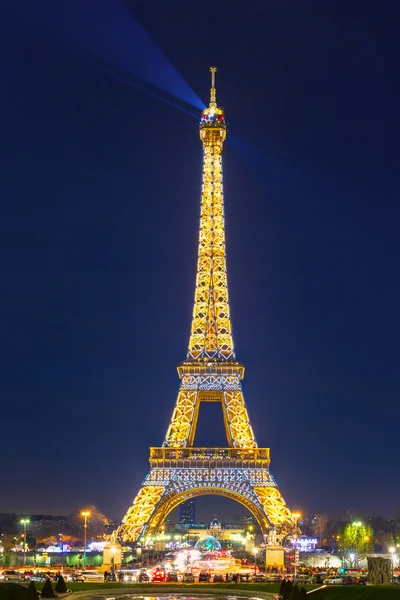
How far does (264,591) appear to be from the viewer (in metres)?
62.6

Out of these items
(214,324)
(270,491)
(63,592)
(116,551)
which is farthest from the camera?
(214,324)

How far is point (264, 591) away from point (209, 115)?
270ft

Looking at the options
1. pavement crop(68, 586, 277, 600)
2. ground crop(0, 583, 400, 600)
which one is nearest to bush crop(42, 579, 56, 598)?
ground crop(0, 583, 400, 600)

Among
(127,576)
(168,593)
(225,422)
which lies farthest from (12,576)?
(225,422)

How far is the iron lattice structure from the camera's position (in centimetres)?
10900

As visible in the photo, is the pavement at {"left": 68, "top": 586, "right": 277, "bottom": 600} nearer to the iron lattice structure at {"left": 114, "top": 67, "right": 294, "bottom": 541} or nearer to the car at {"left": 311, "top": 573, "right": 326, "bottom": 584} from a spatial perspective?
the car at {"left": 311, "top": 573, "right": 326, "bottom": 584}

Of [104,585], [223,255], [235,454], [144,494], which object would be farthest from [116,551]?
[223,255]

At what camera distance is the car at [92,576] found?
78.2 metres

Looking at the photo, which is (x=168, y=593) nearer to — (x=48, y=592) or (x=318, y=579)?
(x=48, y=592)

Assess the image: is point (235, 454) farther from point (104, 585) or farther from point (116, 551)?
point (104, 585)

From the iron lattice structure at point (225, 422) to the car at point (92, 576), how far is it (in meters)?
19.2

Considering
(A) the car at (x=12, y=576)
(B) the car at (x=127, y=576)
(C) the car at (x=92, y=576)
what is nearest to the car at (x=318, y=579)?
(B) the car at (x=127, y=576)

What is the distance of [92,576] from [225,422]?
137 feet

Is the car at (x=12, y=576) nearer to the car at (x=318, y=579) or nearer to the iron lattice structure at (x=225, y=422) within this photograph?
the car at (x=318, y=579)
